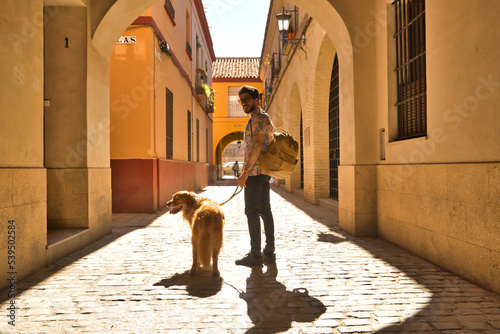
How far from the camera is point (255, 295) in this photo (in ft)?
9.86

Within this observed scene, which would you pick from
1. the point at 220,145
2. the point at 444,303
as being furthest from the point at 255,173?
the point at 220,145

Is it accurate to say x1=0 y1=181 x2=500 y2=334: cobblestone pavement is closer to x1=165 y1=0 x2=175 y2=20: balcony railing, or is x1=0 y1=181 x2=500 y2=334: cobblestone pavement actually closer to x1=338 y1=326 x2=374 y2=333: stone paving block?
x1=338 y1=326 x2=374 y2=333: stone paving block

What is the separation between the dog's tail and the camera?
3.26 m

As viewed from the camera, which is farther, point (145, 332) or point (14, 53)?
point (14, 53)

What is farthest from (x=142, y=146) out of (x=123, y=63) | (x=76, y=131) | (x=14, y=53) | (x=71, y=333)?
(x=71, y=333)

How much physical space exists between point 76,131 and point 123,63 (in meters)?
3.56

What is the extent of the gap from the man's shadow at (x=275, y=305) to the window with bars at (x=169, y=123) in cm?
737

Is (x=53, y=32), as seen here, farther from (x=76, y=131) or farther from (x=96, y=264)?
(x=96, y=264)


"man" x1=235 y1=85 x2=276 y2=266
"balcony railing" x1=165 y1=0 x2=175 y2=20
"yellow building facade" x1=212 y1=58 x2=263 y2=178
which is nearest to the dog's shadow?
"man" x1=235 y1=85 x2=276 y2=266

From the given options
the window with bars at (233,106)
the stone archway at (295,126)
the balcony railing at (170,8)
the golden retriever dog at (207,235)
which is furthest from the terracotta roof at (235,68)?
the golden retriever dog at (207,235)

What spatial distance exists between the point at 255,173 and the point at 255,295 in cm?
138

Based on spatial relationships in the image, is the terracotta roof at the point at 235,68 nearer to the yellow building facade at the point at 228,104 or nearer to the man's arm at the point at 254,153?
the yellow building facade at the point at 228,104

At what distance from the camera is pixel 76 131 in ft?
17.2

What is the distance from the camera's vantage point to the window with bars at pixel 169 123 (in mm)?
9984
